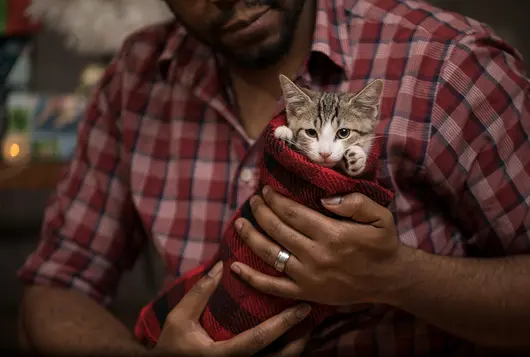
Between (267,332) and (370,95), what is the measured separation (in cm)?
29

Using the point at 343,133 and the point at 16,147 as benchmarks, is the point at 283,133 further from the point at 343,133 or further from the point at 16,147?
the point at 16,147

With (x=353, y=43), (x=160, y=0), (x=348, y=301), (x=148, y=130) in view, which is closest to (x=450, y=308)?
(x=348, y=301)

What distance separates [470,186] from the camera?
647 millimetres

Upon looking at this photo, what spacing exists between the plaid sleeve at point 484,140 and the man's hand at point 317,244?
0.48ft

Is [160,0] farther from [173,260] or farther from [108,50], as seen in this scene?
[173,260]

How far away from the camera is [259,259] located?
22.5 inches

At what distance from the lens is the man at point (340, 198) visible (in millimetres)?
563

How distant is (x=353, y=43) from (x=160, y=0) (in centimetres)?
34

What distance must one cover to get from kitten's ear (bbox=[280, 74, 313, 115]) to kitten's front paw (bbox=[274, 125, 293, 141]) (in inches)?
1.1

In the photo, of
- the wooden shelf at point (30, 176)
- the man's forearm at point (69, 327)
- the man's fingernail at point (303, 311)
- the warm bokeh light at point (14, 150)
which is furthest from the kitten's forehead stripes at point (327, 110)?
the warm bokeh light at point (14, 150)

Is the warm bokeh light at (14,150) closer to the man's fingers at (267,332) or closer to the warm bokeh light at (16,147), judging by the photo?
the warm bokeh light at (16,147)

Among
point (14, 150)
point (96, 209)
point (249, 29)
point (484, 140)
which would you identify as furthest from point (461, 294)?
point (14, 150)

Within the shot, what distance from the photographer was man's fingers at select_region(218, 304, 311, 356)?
52 cm

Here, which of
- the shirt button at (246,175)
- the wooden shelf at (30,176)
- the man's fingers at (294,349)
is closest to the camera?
the man's fingers at (294,349)
